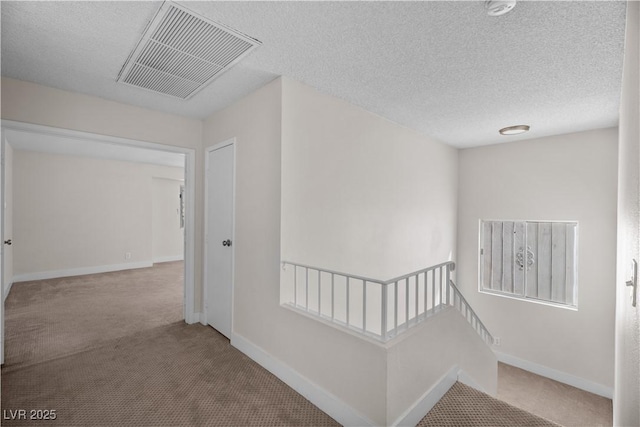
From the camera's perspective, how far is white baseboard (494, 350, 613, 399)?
147 inches

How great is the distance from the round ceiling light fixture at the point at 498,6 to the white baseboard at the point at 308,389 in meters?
2.41

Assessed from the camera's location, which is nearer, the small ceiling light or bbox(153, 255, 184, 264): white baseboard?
the small ceiling light

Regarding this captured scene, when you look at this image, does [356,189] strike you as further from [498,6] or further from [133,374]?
[133,374]

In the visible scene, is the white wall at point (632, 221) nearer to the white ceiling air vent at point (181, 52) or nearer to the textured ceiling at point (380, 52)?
the textured ceiling at point (380, 52)

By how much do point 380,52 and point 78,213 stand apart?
21.9ft

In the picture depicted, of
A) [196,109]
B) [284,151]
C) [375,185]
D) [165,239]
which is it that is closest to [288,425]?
[284,151]

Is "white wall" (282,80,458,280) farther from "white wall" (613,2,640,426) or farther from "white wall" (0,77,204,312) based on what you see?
"white wall" (613,2,640,426)

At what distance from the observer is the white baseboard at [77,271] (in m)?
5.30

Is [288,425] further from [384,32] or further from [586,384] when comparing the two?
[586,384]

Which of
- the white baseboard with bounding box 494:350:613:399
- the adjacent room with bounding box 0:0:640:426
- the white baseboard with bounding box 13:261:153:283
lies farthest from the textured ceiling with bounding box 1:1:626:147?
the white baseboard with bounding box 13:261:153:283

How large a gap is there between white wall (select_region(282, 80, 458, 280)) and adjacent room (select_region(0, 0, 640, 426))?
3 centimetres

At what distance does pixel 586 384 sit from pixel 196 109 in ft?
19.5

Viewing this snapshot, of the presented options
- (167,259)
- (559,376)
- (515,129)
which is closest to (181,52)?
(515,129)

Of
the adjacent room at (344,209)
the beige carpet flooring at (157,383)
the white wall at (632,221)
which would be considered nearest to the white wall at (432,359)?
the adjacent room at (344,209)
